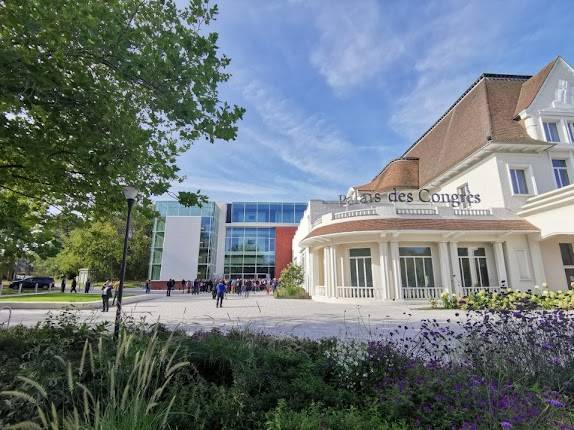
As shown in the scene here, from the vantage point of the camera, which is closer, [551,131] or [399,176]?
[551,131]

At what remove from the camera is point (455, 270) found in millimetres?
17641

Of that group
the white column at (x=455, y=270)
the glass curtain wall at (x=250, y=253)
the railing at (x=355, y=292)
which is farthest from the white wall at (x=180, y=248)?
the white column at (x=455, y=270)

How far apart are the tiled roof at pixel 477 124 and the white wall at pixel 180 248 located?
28.5 m

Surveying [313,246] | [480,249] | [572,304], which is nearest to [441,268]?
[480,249]

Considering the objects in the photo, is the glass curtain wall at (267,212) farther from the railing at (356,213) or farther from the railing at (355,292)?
the railing at (355,292)

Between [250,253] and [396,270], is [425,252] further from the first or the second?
[250,253]

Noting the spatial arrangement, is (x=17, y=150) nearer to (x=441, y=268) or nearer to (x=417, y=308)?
(x=417, y=308)

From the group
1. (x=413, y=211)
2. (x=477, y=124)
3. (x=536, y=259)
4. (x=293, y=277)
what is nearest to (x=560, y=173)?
(x=477, y=124)

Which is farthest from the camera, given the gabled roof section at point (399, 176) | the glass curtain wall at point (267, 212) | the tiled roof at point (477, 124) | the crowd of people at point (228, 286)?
the glass curtain wall at point (267, 212)

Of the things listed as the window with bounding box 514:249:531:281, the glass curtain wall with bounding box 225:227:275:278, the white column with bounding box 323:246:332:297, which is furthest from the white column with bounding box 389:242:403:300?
the glass curtain wall with bounding box 225:227:275:278

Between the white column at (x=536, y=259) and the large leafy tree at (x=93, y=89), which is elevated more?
the large leafy tree at (x=93, y=89)

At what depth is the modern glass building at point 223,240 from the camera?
140ft

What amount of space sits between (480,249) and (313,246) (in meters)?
11.2

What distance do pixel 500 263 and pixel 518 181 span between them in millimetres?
6143
